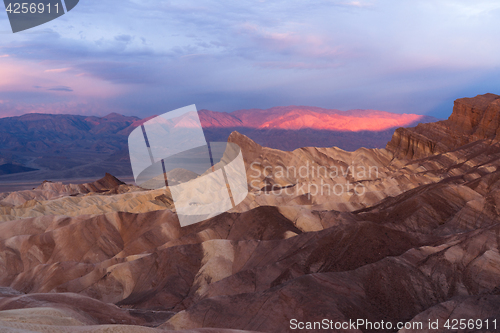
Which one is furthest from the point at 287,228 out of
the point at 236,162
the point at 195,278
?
the point at 236,162

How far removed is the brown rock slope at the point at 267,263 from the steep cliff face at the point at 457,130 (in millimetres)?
14997

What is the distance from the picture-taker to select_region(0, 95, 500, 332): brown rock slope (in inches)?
712

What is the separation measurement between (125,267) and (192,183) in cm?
2934

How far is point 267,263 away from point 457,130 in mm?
58638

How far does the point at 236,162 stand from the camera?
7000 centimetres

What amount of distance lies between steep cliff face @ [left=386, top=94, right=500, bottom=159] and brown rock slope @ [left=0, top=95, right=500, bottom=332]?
14997 millimetres

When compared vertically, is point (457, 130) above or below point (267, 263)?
below

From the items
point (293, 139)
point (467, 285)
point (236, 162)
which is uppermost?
point (467, 285)

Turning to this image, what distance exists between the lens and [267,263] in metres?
26.8

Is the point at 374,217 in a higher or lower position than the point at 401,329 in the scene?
lower

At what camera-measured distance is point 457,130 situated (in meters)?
72.1

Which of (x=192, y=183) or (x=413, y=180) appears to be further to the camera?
(x=192, y=183)

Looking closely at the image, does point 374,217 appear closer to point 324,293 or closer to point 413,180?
point 324,293

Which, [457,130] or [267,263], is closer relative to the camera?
[267,263]
